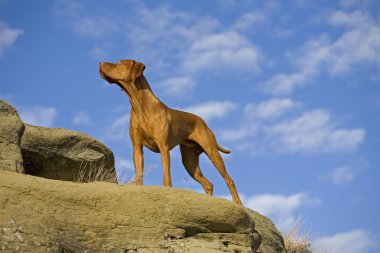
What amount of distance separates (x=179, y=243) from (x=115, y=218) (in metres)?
0.82

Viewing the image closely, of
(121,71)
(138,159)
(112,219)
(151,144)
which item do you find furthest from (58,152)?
(112,219)

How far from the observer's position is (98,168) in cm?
1020

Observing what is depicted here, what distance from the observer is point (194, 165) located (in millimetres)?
10078

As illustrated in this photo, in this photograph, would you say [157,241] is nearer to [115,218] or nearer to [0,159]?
[115,218]

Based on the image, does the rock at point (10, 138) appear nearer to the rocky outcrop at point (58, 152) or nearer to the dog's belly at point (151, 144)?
the rocky outcrop at point (58, 152)

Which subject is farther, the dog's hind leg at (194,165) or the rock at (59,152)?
the dog's hind leg at (194,165)

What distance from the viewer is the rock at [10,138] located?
8164 millimetres

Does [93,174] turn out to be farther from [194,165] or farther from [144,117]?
[144,117]

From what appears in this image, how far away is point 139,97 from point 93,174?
1863mm

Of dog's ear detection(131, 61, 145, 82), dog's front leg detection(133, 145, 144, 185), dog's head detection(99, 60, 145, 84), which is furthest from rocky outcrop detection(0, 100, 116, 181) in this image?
dog's ear detection(131, 61, 145, 82)

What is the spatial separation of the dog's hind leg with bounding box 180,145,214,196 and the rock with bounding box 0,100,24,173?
266 centimetres

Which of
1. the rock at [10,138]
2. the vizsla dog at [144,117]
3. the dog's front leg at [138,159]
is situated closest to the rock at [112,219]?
the rock at [10,138]

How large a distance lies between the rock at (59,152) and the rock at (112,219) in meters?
2.39

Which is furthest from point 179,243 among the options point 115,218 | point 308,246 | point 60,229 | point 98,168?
point 308,246
